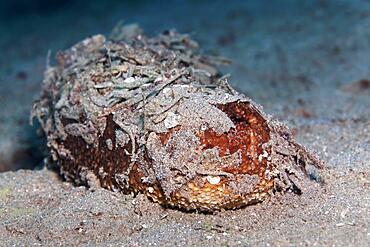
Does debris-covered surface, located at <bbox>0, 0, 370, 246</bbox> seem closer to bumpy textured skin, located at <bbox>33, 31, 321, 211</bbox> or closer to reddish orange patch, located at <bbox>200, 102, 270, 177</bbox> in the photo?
bumpy textured skin, located at <bbox>33, 31, 321, 211</bbox>

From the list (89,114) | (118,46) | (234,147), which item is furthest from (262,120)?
(118,46)

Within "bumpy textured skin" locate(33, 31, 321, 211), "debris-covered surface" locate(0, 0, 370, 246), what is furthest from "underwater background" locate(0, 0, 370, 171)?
"bumpy textured skin" locate(33, 31, 321, 211)

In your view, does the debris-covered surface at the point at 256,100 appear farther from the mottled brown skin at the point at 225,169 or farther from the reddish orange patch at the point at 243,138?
the reddish orange patch at the point at 243,138

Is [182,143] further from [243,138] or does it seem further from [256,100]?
[256,100]

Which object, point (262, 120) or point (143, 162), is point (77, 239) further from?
point (262, 120)

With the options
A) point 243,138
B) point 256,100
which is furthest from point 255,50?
point 243,138

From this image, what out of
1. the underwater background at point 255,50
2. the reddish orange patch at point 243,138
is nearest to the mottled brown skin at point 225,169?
the reddish orange patch at point 243,138
